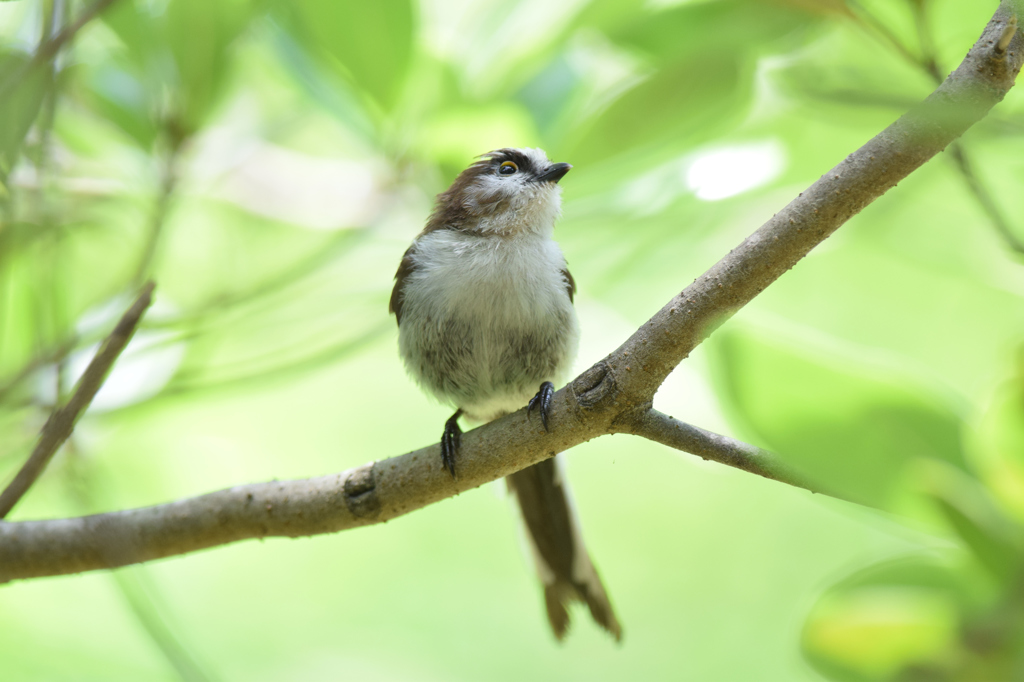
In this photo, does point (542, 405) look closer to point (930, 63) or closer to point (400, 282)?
point (930, 63)

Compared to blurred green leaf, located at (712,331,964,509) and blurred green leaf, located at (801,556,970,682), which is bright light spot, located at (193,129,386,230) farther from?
blurred green leaf, located at (801,556,970,682)

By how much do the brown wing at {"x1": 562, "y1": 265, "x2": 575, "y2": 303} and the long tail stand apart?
0.44 metres

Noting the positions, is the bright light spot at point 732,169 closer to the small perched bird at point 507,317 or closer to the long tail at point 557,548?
the small perched bird at point 507,317

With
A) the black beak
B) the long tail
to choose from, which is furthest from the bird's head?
the long tail

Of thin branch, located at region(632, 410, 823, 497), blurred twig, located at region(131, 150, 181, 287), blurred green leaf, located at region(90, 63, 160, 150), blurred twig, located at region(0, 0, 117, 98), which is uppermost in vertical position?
blurred green leaf, located at region(90, 63, 160, 150)

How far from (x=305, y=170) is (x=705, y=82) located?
1.47 metres

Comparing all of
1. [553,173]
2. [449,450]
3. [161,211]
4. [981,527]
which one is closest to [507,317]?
[553,173]

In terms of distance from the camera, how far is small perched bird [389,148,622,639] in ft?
6.24

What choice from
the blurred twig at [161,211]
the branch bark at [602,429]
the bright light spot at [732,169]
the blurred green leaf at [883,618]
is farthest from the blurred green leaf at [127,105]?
the blurred green leaf at [883,618]

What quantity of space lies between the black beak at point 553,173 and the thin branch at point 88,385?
1041mm

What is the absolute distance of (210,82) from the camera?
1.59m

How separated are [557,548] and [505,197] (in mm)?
940

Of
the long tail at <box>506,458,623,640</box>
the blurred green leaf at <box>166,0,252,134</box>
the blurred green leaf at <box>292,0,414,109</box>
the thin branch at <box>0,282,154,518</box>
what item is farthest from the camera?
the long tail at <box>506,458,623,640</box>

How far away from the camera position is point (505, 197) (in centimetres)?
213
